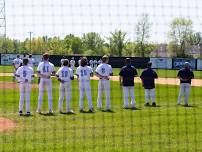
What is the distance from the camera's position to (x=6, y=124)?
13062mm

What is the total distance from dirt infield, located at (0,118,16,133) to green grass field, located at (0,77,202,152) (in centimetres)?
20

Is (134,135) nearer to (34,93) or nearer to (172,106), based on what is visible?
(172,106)

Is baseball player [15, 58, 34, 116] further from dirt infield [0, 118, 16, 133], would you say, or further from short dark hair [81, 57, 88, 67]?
short dark hair [81, 57, 88, 67]

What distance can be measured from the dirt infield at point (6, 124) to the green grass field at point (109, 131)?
198 millimetres

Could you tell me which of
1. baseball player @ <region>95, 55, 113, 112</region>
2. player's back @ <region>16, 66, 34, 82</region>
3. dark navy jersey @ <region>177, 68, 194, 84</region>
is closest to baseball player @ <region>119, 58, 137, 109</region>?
baseball player @ <region>95, 55, 113, 112</region>

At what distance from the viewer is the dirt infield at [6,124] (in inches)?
487

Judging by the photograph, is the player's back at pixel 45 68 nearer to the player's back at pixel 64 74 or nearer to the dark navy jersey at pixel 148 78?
the player's back at pixel 64 74

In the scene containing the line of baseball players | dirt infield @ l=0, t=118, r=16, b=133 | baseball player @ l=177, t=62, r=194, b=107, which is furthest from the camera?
baseball player @ l=177, t=62, r=194, b=107

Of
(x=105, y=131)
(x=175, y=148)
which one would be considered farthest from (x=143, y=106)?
(x=175, y=148)

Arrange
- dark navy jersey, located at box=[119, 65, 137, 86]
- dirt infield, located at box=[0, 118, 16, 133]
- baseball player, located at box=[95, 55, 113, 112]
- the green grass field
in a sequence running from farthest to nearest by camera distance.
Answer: dark navy jersey, located at box=[119, 65, 137, 86] < baseball player, located at box=[95, 55, 113, 112] < dirt infield, located at box=[0, 118, 16, 133] < the green grass field

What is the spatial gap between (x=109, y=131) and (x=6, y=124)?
3000 mm

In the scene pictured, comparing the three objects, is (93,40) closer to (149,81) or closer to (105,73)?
(149,81)

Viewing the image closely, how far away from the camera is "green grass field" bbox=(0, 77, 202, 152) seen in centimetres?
980

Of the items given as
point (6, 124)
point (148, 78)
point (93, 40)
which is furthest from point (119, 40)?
point (6, 124)
